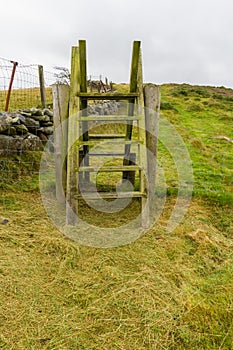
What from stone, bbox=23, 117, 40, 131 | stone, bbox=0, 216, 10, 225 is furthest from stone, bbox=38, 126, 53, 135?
stone, bbox=0, 216, 10, 225

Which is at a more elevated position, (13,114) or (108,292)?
(13,114)

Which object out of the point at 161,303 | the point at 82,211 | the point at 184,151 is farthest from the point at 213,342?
the point at 184,151

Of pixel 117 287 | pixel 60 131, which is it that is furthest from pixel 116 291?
pixel 60 131

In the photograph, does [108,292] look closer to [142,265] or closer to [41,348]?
[142,265]

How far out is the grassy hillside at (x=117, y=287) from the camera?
2154 millimetres

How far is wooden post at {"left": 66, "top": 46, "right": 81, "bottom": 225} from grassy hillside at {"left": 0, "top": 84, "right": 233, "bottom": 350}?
1.16 feet

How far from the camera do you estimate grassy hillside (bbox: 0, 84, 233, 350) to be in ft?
7.07

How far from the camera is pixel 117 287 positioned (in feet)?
8.61

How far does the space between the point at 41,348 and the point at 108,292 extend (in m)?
0.73

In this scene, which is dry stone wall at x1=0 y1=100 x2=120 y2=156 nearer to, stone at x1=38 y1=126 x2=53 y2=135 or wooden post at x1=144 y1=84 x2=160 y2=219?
stone at x1=38 y1=126 x2=53 y2=135

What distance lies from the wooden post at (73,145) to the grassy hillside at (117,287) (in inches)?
14.0

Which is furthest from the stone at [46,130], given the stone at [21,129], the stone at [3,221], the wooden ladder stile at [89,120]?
the stone at [3,221]

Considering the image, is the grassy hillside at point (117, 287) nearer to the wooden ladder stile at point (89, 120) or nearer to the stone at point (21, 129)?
the wooden ladder stile at point (89, 120)

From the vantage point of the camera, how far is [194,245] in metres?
3.45
